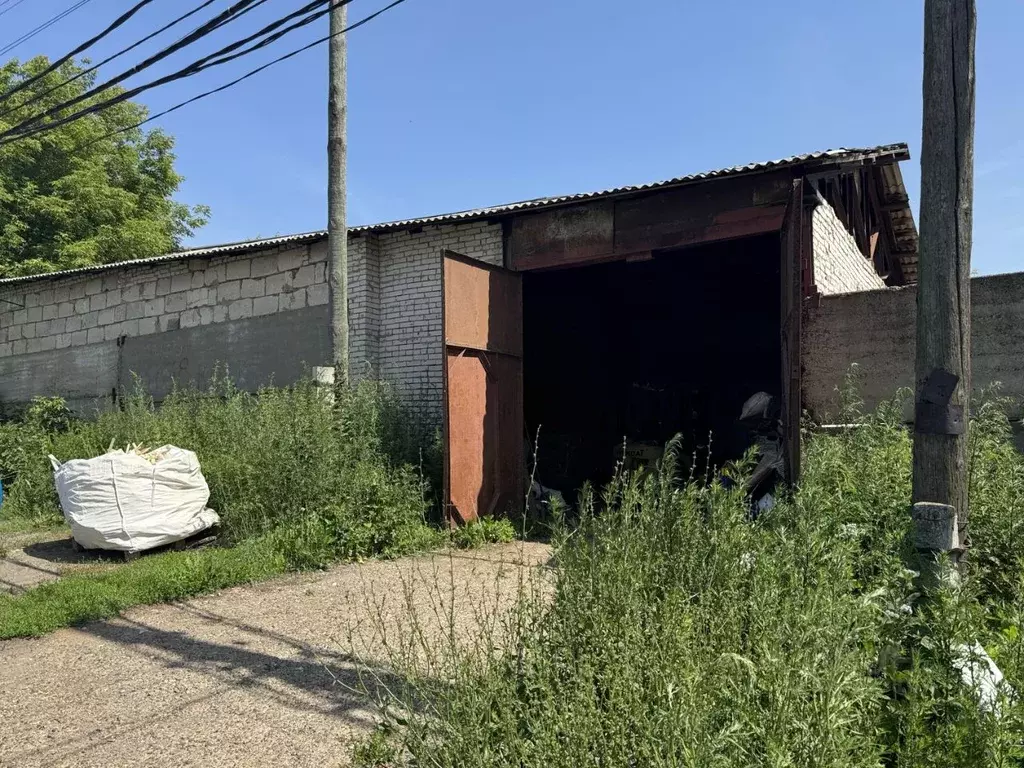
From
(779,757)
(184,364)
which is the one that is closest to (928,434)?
(779,757)

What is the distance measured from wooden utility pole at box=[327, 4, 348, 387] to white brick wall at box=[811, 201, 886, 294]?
528 centimetres

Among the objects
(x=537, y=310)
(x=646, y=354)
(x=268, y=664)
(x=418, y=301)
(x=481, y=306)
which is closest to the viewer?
(x=268, y=664)

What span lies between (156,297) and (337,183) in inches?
192

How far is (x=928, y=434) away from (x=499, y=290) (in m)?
5.69

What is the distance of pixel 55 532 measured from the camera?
7.91m

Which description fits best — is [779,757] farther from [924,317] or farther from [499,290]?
[499,290]

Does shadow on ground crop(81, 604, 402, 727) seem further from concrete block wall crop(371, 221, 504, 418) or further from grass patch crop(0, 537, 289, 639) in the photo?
concrete block wall crop(371, 221, 504, 418)

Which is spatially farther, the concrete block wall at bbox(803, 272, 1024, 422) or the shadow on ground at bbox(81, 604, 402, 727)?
the concrete block wall at bbox(803, 272, 1024, 422)


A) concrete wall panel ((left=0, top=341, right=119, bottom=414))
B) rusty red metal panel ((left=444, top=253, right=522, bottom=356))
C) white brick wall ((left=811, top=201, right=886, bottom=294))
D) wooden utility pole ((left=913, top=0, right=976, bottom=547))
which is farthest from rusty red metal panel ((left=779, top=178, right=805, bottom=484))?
concrete wall panel ((left=0, top=341, right=119, bottom=414))

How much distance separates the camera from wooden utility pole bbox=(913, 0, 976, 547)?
141 inches

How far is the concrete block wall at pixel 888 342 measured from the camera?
6328 millimetres

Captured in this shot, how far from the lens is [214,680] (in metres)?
3.92

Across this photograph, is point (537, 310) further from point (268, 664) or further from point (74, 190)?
point (74, 190)

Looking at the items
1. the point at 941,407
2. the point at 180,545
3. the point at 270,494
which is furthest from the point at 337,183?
the point at 941,407
